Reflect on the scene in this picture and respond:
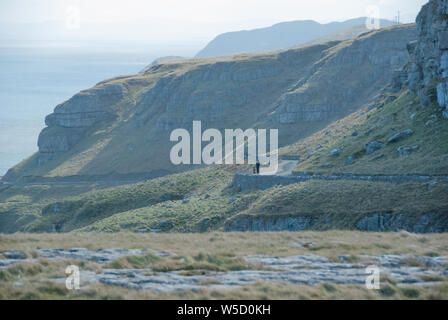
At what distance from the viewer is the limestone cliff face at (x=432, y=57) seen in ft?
139

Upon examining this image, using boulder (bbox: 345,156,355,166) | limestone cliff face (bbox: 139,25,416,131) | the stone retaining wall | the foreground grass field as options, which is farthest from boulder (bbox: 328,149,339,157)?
limestone cliff face (bbox: 139,25,416,131)

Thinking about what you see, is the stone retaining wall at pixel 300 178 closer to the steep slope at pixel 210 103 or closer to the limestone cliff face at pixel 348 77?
the steep slope at pixel 210 103

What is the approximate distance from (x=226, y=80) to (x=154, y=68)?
37.7 meters

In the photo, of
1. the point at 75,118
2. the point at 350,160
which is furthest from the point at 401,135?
the point at 75,118

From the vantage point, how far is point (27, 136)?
189 metres

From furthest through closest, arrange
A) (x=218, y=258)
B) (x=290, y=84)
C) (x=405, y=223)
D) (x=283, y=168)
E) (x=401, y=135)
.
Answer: (x=290, y=84), (x=283, y=168), (x=401, y=135), (x=405, y=223), (x=218, y=258)

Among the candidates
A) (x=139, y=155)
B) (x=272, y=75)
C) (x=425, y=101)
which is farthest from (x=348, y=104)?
(x=425, y=101)

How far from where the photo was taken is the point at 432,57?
154 ft

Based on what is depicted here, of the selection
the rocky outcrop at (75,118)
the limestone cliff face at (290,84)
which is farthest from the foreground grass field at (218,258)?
the rocky outcrop at (75,118)

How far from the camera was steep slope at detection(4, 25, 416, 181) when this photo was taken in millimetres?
92500

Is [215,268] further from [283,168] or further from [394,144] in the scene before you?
[283,168]

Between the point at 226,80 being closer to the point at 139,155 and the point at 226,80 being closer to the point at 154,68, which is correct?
the point at 139,155

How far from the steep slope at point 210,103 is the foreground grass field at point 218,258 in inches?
2568

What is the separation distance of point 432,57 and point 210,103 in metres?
66.5
